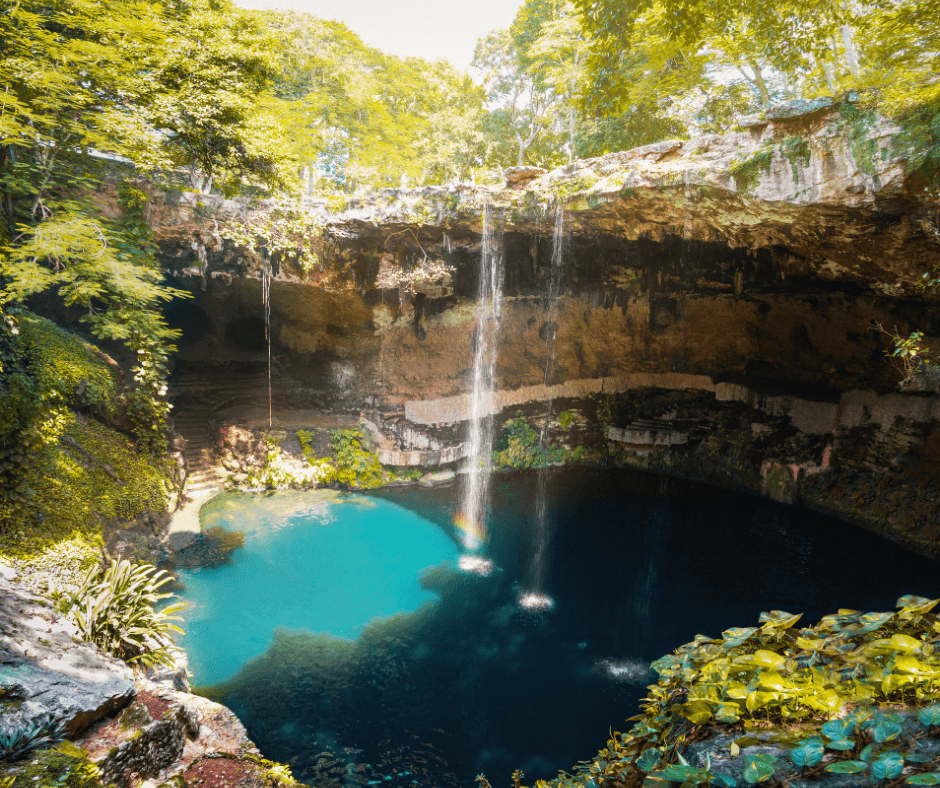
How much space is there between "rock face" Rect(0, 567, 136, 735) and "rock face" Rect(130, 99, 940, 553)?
9359 mm

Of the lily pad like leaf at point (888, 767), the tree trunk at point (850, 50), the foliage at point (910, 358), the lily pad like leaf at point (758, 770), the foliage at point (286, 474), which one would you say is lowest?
the foliage at point (286, 474)

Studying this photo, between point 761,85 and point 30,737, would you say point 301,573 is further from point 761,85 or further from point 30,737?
point 761,85

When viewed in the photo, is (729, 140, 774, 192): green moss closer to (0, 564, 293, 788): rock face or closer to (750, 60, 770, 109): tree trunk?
(750, 60, 770, 109): tree trunk

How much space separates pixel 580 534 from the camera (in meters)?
10.8

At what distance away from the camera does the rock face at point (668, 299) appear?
748 cm

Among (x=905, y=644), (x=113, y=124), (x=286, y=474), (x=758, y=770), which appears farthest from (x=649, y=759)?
(x=286, y=474)

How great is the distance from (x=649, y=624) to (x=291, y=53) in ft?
58.3

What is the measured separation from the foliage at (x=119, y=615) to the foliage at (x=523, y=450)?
34.2 ft

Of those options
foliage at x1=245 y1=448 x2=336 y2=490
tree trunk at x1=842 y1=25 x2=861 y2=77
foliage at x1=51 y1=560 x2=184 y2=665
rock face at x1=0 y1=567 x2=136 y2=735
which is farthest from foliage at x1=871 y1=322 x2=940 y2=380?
foliage at x1=245 y1=448 x2=336 y2=490

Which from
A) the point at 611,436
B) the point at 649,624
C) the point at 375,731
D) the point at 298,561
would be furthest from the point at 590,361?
the point at 375,731

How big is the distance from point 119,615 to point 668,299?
13.5 metres

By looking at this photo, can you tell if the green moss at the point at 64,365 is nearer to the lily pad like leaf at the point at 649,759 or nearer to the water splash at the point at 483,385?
the water splash at the point at 483,385

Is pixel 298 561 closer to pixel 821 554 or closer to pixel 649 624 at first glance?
pixel 649 624

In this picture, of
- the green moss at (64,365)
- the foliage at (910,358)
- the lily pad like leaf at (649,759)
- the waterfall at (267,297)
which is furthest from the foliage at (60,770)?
the foliage at (910,358)
